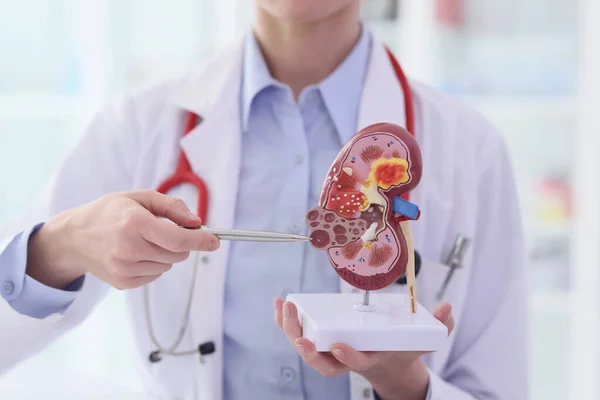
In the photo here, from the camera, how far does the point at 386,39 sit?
88.4 inches

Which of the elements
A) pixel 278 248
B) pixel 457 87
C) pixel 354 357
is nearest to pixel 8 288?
pixel 278 248

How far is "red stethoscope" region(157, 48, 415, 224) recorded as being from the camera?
39.2 inches

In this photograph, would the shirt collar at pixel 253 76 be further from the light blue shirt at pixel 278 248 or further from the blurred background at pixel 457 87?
the blurred background at pixel 457 87

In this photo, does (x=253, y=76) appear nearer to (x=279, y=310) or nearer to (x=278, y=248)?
(x=278, y=248)

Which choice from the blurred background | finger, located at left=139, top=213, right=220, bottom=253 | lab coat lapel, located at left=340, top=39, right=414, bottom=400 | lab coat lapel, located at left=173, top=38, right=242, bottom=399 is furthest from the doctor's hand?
the blurred background

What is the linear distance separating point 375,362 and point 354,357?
1.7 inches

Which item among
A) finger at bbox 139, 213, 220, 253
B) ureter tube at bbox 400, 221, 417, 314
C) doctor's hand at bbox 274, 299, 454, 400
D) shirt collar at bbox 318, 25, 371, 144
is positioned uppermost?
shirt collar at bbox 318, 25, 371, 144

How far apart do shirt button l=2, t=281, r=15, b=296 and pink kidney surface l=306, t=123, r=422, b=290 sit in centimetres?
38

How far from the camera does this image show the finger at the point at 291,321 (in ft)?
2.44

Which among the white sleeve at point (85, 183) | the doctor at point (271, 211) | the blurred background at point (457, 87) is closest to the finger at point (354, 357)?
the doctor at point (271, 211)

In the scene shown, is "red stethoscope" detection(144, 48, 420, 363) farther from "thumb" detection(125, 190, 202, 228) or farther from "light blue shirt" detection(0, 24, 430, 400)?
"thumb" detection(125, 190, 202, 228)

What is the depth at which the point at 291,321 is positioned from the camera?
75 centimetres

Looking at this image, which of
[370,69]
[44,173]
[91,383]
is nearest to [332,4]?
[370,69]

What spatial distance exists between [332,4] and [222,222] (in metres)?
0.32
